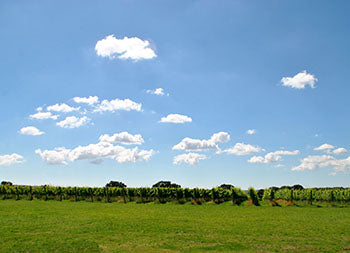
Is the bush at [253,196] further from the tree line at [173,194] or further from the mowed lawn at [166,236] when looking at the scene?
the mowed lawn at [166,236]

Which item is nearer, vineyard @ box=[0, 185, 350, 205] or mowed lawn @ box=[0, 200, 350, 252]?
mowed lawn @ box=[0, 200, 350, 252]

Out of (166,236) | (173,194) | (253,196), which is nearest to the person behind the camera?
(166,236)

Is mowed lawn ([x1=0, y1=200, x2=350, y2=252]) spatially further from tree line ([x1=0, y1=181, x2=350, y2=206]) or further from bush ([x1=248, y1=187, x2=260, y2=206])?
tree line ([x1=0, y1=181, x2=350, y2=206])

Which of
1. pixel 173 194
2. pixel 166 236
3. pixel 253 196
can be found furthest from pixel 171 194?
pixel 166 236

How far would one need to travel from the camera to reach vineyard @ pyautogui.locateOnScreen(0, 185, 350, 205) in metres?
34.0

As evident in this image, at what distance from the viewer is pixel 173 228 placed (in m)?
15.9

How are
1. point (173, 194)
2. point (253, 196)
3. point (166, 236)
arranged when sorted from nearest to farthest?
1. point (166, 236)
2. point (253, 196)
3. point (173, 194)

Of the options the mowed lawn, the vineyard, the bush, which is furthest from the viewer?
the vineyard

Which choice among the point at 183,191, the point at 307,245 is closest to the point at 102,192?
the point at 183,191

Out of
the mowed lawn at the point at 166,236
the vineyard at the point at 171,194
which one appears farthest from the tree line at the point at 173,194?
the mowed lawn at the point at 166,236

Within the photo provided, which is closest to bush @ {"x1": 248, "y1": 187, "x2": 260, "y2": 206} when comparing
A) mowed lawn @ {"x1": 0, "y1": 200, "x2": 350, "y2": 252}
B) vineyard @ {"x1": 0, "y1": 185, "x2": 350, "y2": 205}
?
vineyard @ {"x1": 0, "y1": 185, "x2": 350, "y2": 205}

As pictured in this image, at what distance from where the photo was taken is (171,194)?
1476 inches

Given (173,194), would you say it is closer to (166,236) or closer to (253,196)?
(253,196)

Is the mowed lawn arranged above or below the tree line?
below
